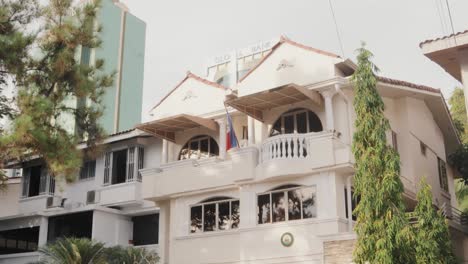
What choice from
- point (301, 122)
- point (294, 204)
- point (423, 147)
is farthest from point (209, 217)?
point (423, 147)

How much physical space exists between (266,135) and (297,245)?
440 cm

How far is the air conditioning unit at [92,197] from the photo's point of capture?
89.2ft

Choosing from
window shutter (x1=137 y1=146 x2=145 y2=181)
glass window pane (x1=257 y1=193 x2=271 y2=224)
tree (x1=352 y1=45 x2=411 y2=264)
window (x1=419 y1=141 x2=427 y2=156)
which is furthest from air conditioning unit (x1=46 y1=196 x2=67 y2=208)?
tree (x1=352 y1=45 x2=411 y2=264)

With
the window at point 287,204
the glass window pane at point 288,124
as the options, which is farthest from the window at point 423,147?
the window at point 287,204

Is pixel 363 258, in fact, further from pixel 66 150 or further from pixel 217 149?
pixel 217 149

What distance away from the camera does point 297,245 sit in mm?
20141

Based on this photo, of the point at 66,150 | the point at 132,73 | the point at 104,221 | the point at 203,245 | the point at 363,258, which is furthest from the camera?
the point at 132,73

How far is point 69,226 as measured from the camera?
93.7 feet

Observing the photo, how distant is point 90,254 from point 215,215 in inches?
176

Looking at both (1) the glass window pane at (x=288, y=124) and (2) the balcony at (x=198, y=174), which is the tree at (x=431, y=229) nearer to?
(2) the balcony at (x=198, y=174)

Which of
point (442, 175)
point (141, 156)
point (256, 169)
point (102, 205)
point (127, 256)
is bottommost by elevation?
point (127, 256)

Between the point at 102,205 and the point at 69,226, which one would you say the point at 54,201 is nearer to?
the point at 69,226

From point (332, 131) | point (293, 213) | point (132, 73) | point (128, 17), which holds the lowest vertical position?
point (293, 213)

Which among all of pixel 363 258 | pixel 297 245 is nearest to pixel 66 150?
pixel 363 258
